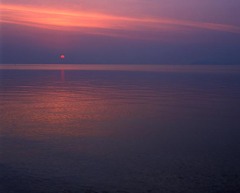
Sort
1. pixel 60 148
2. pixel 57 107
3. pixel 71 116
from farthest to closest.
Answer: pixel 57 107 → pixel 71 116 → pixel 60 148

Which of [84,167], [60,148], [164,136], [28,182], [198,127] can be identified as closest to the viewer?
[28,182]

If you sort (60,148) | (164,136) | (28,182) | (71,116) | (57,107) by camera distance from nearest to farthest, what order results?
1. (28,182)
2. (60,148)
3. (164,136)
4. (71,116)
5. (57,107)

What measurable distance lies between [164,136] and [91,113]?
16.3ft

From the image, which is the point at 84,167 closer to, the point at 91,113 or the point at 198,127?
the point at 198,127

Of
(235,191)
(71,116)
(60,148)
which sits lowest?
(235,191)

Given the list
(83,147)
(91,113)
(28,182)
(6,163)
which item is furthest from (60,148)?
(91,113)

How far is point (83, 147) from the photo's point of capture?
32.7 feet

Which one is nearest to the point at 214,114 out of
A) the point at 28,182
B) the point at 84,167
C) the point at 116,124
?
the point at 116,124

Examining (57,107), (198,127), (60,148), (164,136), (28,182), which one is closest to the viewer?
(28,182)

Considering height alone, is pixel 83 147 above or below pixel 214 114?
below

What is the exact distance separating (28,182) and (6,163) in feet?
4.84

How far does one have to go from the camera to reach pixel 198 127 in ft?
41.9

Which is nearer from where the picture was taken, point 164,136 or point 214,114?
point 164,136

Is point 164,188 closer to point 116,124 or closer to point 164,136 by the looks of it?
point 164,136
